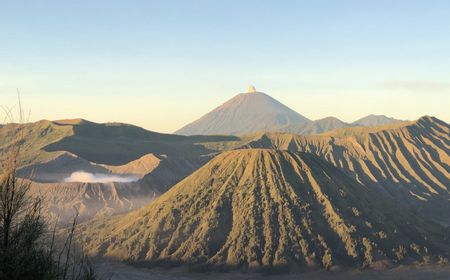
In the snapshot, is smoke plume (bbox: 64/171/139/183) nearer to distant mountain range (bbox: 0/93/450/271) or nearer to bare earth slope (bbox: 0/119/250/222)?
distant mountain range (bbox: 0/93/450/271)

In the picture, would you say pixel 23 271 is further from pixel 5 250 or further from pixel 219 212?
pixel 219 212

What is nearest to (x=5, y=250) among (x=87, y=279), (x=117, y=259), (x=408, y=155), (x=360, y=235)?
(x=87, y=279)

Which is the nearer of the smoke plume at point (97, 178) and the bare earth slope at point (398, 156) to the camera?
the smoke plume at point (97, 178)

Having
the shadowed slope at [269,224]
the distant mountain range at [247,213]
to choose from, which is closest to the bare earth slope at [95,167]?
the distant mountain range at [247,213]

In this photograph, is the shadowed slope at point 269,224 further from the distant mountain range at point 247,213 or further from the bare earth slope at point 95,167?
the bare earth slope at point 95,167

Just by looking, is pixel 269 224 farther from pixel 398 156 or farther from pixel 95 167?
pixel 398 156
